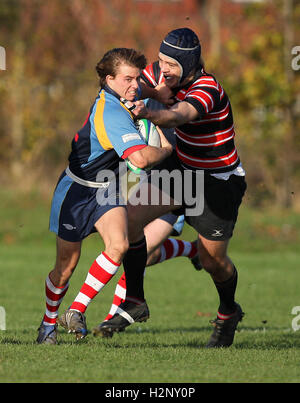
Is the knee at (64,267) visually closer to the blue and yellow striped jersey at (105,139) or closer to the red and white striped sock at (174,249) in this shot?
the blue and yellow striped jersey at (105,139)

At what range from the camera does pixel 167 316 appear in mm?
10930

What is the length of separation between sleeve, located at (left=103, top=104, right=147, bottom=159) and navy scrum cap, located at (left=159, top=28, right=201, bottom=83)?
675mm

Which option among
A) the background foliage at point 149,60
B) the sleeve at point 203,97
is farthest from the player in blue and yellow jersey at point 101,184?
the background foliage at point 149,60

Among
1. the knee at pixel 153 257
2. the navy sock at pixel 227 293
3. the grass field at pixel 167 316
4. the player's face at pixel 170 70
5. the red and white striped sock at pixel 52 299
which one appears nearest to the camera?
the grass field at pixel 167 316

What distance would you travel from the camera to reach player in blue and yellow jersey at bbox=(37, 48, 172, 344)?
21.9 ft

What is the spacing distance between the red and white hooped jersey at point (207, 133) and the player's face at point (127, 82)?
1.54ft

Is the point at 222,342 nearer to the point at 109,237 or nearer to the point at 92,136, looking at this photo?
the point at 109,237

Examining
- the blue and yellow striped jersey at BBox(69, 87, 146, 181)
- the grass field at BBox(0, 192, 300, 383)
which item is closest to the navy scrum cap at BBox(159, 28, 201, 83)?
the blue and yellow striped jersey at BBox(69, 87, 146, 181)

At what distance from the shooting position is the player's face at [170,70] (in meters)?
7.10

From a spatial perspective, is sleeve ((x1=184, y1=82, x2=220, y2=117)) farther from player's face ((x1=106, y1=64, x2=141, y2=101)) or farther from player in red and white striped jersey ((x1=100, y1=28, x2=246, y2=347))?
player's face ((x1=106, y1=64, x2=141, y2=101))

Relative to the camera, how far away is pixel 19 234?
20969 mm

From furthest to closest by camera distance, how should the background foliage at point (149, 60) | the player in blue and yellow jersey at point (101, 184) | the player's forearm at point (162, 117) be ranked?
1. the background foliage at point (149, 60)
2. the player in blue and yellow jersey at point (101, 184)
3. the player's forearm at point (162, 117)

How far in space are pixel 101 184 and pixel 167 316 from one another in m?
4.19

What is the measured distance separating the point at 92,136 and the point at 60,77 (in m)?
21.3
